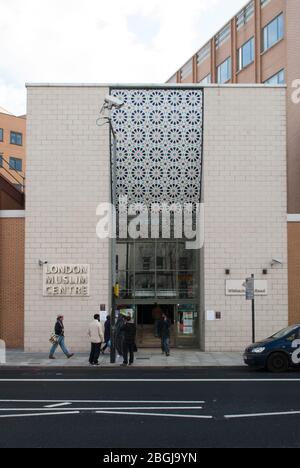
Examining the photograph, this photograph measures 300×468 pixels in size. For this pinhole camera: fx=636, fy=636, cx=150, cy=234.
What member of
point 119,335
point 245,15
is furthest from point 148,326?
point 245,15

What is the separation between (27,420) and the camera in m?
11.0

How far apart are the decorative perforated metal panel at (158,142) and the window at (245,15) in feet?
58.8

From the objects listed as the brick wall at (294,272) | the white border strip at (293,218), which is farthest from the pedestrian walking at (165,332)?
the white border strip at (293,218)

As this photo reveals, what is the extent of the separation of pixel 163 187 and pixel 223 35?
23.7 m

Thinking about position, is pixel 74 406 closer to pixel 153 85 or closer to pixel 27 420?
pixel 27 420

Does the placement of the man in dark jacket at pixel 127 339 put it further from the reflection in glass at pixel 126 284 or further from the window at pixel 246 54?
the window at pixel 246 54

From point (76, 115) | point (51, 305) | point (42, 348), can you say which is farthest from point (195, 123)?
point (42, 348)

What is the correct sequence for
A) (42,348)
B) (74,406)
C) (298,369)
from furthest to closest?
(42,348) → (298,369) → (74,406)

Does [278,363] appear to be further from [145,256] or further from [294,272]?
[145,256]

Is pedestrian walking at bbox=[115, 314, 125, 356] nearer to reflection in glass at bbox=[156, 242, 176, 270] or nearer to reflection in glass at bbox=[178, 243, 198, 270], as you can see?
reflection in glass at bbox=[156, 242, 176, 270]

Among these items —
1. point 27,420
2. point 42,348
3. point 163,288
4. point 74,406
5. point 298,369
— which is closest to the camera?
point 27,420

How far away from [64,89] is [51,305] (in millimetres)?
8191

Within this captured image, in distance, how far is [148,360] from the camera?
70.4 feet

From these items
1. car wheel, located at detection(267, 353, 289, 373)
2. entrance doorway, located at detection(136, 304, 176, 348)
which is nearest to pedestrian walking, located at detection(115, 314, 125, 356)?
entrance doorway, located at detection(136, 304, 176, 348)
